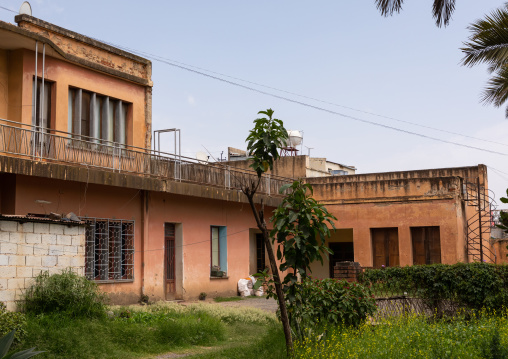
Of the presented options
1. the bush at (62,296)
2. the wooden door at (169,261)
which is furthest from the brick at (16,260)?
the wooden door at (169,261)

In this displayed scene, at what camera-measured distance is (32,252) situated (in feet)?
40.3

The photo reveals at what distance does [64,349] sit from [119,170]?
819 centimetres

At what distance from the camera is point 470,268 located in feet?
48.1

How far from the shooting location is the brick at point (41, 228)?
1245 centimetres

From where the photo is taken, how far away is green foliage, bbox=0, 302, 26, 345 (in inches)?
398

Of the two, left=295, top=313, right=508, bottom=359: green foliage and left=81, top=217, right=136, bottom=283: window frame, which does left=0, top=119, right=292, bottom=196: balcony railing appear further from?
left=295, top=313, right=508, bottom=359: green foliage

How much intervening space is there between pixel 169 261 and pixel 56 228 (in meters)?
7.96

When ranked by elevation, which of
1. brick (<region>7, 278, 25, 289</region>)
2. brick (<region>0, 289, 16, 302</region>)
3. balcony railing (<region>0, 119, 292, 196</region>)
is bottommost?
brick (<region>0, 289, 16, 302</region>)

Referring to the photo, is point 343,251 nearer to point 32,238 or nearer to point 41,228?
point 41,228

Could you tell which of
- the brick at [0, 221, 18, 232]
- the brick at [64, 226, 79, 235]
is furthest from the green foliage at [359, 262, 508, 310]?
the brick at [0, 221, 18, 232]

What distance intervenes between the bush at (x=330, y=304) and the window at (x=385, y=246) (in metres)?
14.7

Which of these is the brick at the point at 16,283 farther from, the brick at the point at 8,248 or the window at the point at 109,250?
the window at the point at 109,250

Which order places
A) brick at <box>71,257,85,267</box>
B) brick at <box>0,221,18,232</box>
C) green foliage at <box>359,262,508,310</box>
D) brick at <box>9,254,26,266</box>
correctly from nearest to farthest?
1. brick at <box>0,221,18,232</box>
2. brick at <box>9,254,26,266</box>
3. brick at <box>71,257,85,267</box>
4. green foliage at <box>359,262,508,310</box>

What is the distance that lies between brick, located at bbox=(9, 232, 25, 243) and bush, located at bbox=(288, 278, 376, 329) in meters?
5.32
